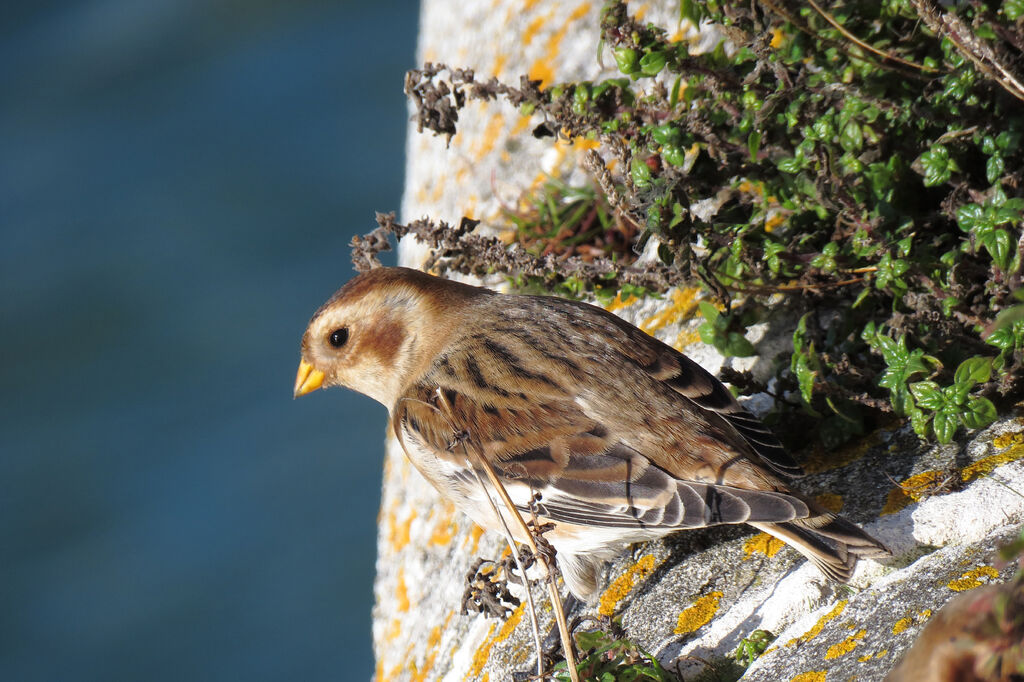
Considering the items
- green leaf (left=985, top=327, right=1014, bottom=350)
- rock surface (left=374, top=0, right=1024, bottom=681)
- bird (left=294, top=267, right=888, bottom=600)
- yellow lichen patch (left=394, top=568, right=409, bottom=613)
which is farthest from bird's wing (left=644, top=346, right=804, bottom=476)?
yellow lichen patch (left=394, top=568, right=409, bottom=613)

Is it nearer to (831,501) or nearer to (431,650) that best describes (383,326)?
(431,650)

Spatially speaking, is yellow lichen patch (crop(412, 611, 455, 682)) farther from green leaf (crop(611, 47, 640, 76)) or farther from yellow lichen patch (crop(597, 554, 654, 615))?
green leaf (crop(611, 47, 640, 76))

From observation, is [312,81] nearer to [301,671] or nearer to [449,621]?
[301,671]

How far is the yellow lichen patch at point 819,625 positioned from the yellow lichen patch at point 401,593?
5.76 ft

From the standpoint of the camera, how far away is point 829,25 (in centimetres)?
235

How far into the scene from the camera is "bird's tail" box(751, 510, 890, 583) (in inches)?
76.2

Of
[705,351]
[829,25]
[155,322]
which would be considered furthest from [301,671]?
[829,25]

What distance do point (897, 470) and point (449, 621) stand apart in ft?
4.58

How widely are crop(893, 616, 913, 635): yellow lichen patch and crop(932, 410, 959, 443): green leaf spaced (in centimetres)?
54

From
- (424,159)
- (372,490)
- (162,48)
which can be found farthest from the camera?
(162,48)

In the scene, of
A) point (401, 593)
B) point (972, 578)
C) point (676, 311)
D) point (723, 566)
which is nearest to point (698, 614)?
point (723, 566)

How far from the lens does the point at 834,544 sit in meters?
1.95

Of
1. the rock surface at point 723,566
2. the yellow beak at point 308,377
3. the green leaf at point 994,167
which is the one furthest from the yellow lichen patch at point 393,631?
the green leaf at point 994,167

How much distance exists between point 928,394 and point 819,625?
0.58 m
